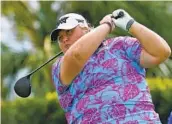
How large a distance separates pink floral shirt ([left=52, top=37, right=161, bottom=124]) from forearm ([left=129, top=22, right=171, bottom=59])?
9cm

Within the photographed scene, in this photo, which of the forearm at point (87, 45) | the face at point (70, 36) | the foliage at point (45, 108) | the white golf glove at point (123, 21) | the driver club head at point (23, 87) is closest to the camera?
the forearm at point (87, 45)

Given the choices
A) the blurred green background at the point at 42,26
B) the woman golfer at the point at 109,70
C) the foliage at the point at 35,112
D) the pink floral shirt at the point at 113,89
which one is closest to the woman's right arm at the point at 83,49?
the woman golfer at the point at 109,70

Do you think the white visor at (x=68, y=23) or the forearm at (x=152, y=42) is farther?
the white visor at (x=68, y=23)

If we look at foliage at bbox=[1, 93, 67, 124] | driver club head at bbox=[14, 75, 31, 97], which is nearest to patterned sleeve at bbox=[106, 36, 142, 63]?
driver club head at bbox=[14, 75, 31, 97]

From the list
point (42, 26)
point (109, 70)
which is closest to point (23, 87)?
point (109, 70)

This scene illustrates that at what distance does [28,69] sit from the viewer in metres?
13.6

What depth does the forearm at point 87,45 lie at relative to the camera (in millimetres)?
3926

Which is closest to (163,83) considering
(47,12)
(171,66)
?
(171,66)

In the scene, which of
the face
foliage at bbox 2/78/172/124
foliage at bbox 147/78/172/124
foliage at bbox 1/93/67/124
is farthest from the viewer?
foliage at bbox 1/93/67/124

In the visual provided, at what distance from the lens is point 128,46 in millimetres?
4105

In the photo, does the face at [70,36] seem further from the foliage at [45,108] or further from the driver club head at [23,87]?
the foliage at [45,108]

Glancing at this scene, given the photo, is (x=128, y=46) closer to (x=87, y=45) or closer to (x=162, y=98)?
(x=87, y=45)

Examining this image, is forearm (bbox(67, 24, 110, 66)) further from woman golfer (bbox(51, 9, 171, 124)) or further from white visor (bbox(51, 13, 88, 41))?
white visor (bbox(51, 13, 88, 41))

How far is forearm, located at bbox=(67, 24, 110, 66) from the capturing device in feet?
12.9
